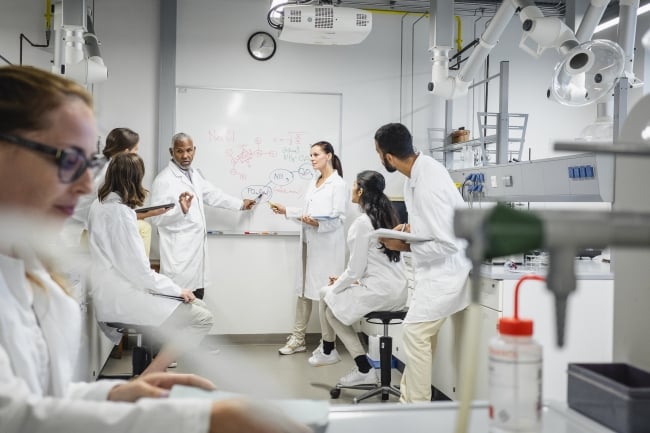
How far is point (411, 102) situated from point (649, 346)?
12.2ft

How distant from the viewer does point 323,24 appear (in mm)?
3207

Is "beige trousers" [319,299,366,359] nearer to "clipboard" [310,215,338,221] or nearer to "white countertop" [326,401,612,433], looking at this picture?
"clipboard" [310,215,338,221]

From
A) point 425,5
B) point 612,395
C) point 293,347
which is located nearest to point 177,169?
point 293,347

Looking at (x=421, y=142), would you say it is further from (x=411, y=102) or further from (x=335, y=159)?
(x=335, y=159)

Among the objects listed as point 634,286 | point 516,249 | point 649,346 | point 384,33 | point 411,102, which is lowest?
point 649,346

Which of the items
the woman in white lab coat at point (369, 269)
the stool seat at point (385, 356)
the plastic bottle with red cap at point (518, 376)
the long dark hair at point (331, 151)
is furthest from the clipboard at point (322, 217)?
the plastic bottle with red cap at point (518, 376)

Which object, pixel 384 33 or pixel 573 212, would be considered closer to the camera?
pixel 573 212

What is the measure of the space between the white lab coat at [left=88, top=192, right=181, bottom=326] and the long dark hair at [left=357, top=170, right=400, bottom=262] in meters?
1.09

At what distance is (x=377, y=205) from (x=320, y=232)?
37.5 inches

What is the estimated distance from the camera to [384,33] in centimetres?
464

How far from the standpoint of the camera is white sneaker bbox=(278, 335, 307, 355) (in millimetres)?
4133

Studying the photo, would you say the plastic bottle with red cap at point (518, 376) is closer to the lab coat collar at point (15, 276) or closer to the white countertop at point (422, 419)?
the white countertop at point (422, 419)

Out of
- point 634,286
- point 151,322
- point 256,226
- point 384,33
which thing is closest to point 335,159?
point 256,226

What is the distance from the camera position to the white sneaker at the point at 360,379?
10.9 ft
